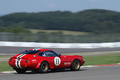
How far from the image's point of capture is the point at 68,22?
75688mm

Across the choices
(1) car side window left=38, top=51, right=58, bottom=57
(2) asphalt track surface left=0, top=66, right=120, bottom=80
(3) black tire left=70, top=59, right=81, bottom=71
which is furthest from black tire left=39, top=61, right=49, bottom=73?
(3) black tire left=70, top=59, right=81, bottom=71

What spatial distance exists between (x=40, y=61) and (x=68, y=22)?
6526 cm

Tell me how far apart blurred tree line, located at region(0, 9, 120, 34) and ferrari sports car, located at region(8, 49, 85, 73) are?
48378mm

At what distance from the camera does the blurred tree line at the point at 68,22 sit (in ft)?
214

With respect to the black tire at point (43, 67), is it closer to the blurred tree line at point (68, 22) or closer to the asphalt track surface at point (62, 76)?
the asphalt track surface at point (62, 76)

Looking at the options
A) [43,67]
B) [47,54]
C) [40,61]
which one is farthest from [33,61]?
[47,54]

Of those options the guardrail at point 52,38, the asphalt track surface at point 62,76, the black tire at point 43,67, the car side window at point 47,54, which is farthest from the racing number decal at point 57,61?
the guardrail at point 52,38

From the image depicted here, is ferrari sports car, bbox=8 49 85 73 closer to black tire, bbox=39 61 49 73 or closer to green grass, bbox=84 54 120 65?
black tire, bbox=39 61 49 73

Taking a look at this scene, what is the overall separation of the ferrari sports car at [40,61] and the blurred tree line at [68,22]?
48.4m

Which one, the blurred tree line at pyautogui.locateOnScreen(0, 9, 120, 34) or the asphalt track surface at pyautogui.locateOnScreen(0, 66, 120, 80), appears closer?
the asphalt track surface at pyautogui.locateOnScreen(0, 66, 120, 80)

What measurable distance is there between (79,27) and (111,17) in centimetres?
1984

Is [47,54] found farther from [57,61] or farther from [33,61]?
[33,61]

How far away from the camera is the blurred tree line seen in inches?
2569

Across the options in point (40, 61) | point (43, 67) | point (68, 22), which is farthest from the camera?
point (68, 22)
